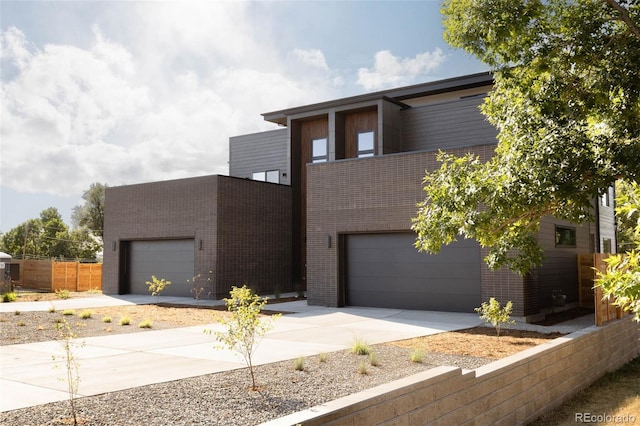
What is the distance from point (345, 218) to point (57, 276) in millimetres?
18294

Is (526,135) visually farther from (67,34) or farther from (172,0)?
(67,34)

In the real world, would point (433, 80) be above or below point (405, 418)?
above

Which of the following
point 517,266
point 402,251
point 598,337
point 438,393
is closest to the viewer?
point 438,393

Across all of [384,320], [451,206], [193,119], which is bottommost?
[384,320]

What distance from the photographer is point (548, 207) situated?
865 cm

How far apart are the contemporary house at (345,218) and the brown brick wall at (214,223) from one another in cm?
5

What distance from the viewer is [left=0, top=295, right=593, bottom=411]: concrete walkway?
6.74 m

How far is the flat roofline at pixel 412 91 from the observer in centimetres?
2191

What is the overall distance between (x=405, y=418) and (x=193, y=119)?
19521mm

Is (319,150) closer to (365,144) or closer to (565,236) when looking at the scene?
(365,144)

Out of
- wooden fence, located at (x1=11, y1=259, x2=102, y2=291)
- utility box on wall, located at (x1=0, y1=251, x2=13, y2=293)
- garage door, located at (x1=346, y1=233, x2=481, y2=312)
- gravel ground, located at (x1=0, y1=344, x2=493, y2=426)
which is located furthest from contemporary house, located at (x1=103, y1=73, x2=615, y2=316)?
gravel ground, located at (x1=0, y1=344, x2=493, y2=426)

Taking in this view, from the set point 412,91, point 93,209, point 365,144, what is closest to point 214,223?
point 365,144

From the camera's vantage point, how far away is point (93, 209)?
5544cm

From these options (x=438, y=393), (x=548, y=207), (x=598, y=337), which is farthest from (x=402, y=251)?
(x=438, y=393)
